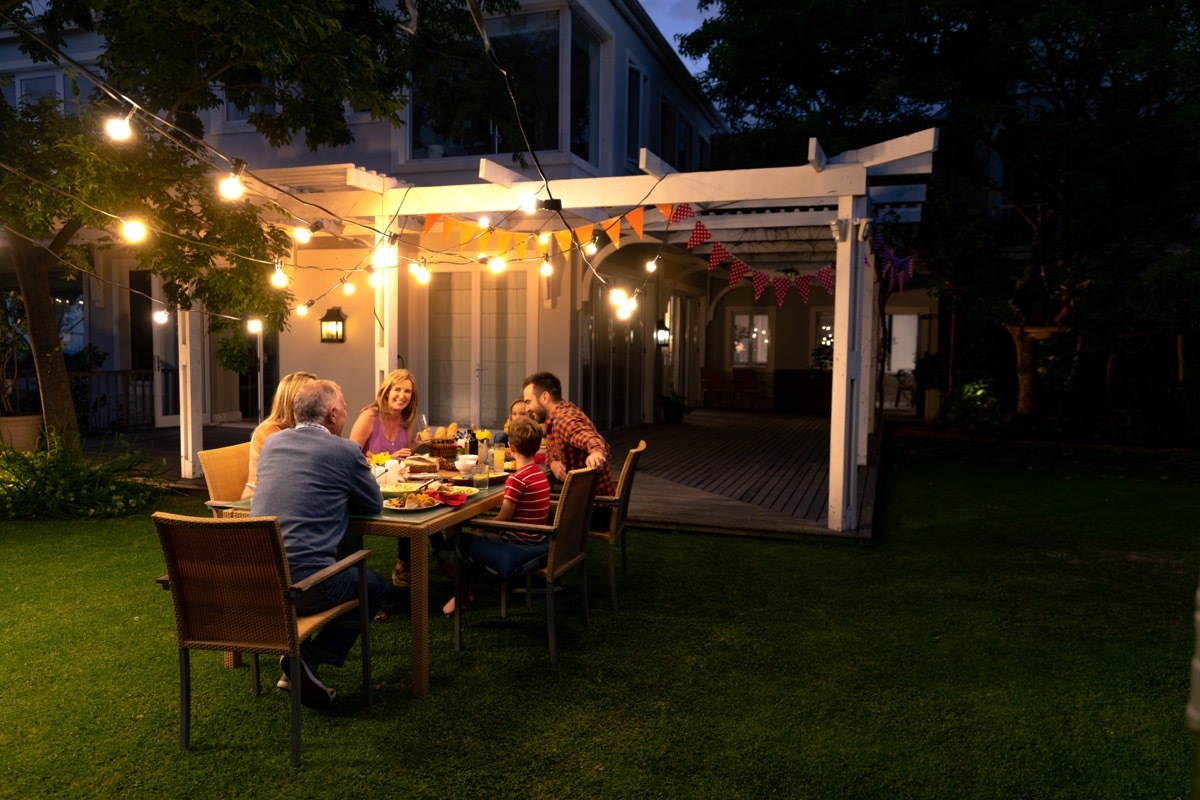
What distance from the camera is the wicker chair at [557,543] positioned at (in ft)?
12.3

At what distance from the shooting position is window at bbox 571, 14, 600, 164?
9914mm

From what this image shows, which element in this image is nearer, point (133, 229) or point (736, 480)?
point (133, 229)

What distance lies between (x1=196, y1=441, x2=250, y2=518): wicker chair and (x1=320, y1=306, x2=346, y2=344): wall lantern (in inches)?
250

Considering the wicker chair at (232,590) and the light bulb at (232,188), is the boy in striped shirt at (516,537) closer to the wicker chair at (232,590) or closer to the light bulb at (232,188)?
the wicker chair at (232,590)

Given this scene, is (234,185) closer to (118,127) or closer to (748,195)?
(118,127)

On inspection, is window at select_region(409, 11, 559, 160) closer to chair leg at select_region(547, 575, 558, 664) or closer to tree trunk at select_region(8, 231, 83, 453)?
tree trunk at select_region(8, 231, 83, 453)

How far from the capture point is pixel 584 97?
10.1 metres

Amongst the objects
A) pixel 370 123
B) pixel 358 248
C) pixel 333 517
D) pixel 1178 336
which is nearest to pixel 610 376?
pixel 358 248

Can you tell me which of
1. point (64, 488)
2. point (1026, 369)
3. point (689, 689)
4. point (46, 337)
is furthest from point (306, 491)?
point (1026, 369)

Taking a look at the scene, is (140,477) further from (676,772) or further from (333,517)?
(676,772)

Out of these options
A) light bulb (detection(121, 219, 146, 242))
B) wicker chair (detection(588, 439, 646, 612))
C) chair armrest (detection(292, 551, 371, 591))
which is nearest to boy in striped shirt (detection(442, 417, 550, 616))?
wicker chair (detection(588, 439, 646, 612))

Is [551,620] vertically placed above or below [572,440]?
below

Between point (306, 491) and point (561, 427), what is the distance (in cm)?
192

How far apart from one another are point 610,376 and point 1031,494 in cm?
565
